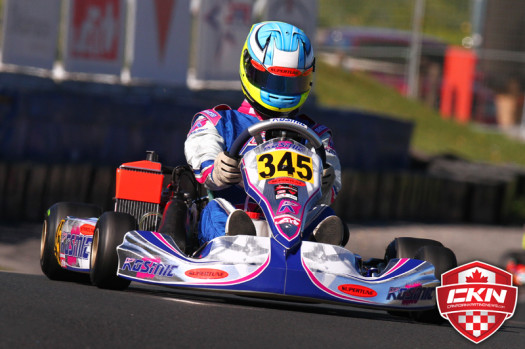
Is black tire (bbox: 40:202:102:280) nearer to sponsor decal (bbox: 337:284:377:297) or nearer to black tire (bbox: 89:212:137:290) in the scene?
black tire (bbox: 89:212:137:290)

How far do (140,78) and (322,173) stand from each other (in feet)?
29.5

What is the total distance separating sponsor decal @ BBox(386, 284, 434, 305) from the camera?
16.9 feet

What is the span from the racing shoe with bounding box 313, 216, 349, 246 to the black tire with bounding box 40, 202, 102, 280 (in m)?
1.54

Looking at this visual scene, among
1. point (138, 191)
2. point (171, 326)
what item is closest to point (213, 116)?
point (138, 191)

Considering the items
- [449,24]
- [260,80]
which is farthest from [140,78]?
[449,24]

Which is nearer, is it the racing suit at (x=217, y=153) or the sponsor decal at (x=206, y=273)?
the sponsor decal at (x=206, y=273)

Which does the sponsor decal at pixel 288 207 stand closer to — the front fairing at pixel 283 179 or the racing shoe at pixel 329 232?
the front fairing at pixel 283 179

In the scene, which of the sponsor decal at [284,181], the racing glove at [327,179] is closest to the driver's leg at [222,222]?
the sponsor decal at [284,181]

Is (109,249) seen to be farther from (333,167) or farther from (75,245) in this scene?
(333,167)

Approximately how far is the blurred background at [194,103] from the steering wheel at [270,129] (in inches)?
193

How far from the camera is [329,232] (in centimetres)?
542

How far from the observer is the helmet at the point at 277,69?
6.03 metres

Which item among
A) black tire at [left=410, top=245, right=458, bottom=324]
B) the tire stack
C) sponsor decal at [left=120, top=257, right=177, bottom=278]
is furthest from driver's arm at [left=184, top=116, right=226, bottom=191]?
the tire stack

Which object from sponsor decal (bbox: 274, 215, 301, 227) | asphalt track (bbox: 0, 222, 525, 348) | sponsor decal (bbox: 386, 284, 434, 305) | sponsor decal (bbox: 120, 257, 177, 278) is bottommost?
asphalt track (bbox: 0, 222, 525, 348)
